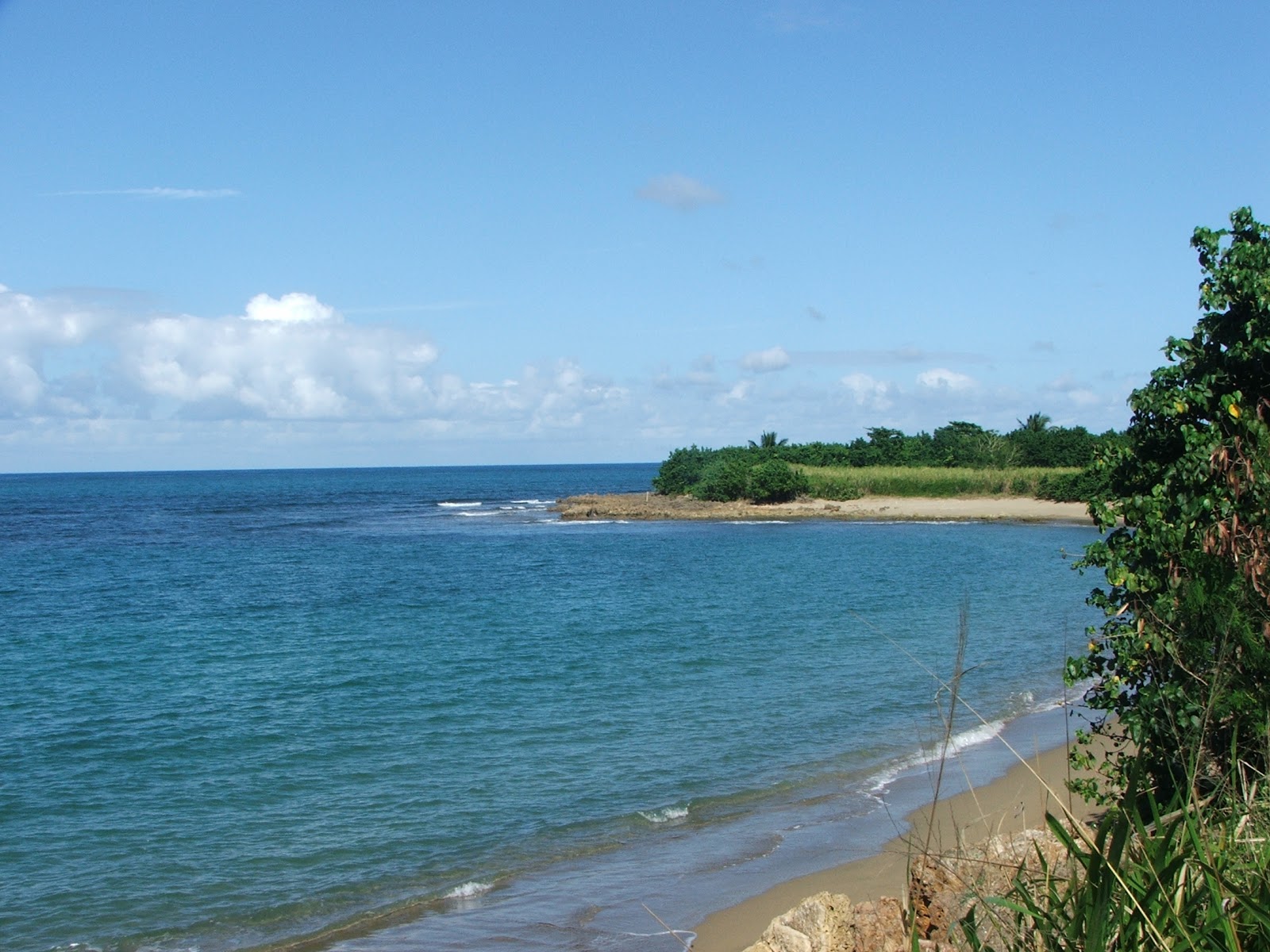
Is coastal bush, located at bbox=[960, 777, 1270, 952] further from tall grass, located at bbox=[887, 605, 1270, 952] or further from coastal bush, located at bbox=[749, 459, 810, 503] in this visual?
coastal bush, located at bbox=[749, 459, 810, 503]

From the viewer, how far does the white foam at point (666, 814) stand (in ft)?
37.7

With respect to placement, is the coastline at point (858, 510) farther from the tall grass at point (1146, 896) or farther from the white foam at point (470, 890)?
the tall grass at point (1146, 896)

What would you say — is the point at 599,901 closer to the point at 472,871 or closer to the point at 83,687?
the point at 472,871

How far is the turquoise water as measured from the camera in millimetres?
9805

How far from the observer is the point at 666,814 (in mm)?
11633

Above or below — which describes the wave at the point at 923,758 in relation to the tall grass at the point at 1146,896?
below

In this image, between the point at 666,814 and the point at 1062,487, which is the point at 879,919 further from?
the point at 1062,487

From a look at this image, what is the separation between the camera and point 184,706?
57.1 ft

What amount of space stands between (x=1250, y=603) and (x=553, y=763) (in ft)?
31.2

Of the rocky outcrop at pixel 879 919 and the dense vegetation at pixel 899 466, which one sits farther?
the dense vegetation at pixel 899 466

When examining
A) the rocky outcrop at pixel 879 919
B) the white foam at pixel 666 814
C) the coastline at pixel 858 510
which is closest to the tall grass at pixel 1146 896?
the rocky outcrop at pixel 879 919

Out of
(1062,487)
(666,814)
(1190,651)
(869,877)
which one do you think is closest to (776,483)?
(1062,487)

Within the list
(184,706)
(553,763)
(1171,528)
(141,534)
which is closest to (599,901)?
(553,763)

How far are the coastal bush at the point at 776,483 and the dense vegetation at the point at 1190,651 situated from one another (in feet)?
182
